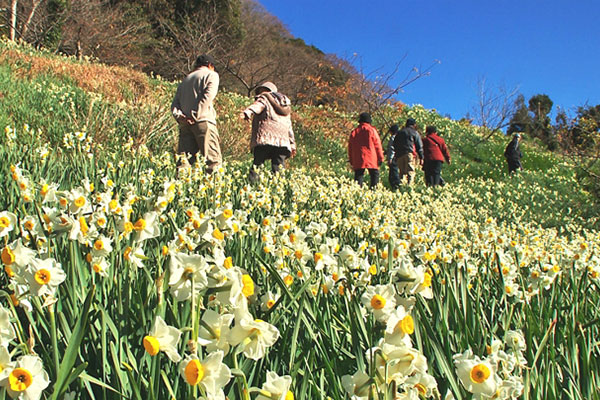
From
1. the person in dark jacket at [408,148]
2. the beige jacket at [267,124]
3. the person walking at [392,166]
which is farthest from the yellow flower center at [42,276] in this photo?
the person walking at [392,166]

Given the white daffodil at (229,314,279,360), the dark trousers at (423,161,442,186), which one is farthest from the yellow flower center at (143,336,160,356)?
the dark trousers at (423,161,442,186)

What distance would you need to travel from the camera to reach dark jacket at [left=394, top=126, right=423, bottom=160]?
34.8ft

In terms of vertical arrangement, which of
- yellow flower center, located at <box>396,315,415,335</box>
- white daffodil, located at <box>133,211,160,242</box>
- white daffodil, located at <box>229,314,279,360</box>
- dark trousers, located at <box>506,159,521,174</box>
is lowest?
white daffodil, located at <box>229,314,279,360</box>

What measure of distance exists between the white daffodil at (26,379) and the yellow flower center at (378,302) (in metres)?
0.59

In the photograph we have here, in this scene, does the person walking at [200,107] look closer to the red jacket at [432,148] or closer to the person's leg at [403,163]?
the person's leg at [403,163]

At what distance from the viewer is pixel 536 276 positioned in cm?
196

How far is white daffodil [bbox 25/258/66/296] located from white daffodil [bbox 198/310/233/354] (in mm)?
333

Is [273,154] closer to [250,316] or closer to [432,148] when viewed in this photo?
[432,148]

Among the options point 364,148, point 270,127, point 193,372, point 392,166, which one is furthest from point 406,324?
point 392,166

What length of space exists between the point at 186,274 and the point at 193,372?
0.23 metres

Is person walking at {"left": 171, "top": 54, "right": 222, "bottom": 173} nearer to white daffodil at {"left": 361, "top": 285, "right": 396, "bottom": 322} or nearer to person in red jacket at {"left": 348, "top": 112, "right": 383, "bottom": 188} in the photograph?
person in red jacket at {"left": 348, "top": 112, "right": 383, "bottom": 188}

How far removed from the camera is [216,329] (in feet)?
2.65

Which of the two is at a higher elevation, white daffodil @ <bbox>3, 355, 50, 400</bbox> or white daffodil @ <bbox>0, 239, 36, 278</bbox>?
white daffodil @ <bbox>0, 239, 36, 278</bbox>

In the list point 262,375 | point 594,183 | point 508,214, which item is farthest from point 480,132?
point 262,375
